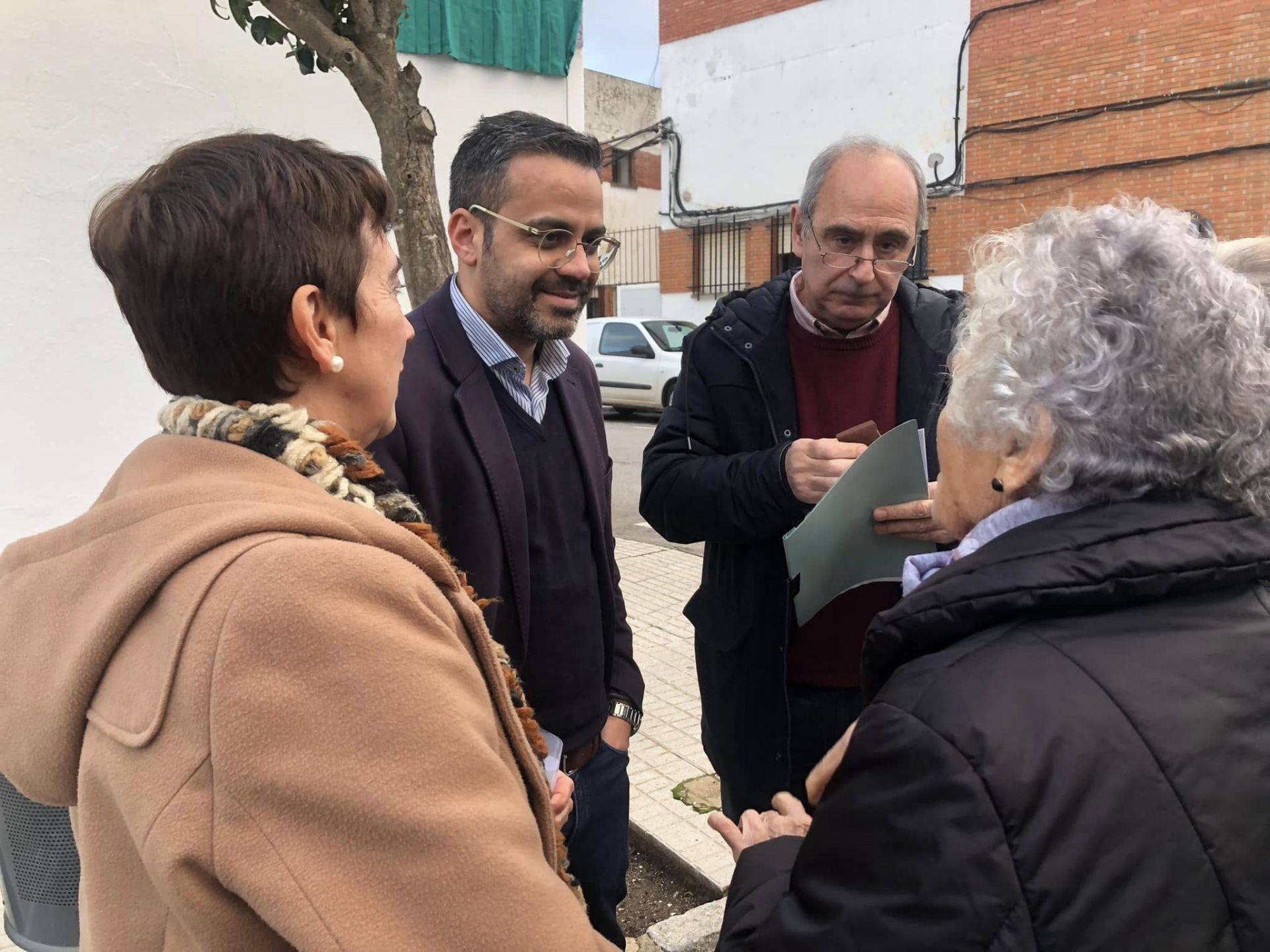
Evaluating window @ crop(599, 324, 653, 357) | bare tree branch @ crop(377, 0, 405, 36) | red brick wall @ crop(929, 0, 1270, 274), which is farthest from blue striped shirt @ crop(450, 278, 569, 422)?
window @ crop(599, 324, 653, 357)

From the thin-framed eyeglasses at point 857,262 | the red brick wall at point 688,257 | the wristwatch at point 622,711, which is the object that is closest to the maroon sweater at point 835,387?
the thin-framed eyeglasses at point 857,262

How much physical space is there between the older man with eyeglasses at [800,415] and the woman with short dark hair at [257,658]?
1166 mm

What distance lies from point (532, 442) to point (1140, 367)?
4.15ft

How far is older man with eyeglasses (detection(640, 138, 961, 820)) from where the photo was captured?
2.14 metres

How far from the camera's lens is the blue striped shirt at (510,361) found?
1932 mm

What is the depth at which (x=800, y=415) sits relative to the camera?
7.28 ft

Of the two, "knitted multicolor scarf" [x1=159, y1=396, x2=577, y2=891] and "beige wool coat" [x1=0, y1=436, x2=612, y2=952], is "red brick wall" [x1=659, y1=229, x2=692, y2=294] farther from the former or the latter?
"beige wool coat" [x1=0, y1=436, x2=612, y2=952]

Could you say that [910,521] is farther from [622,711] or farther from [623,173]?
[623,173]

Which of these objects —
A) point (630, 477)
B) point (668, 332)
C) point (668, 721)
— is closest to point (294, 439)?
point (668, 721)

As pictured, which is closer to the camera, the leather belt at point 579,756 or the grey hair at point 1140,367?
the grey hair at point 1140,367

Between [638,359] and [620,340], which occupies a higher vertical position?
[620,340]

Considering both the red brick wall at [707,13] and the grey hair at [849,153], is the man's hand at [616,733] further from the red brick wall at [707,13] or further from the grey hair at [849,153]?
the red brick wall at [707,13]

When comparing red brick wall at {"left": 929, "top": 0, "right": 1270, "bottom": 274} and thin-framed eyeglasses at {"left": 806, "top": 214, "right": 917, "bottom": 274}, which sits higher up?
red brick wall at {"left": 929, "top": 0, "right": 1270, "bottom": 274}

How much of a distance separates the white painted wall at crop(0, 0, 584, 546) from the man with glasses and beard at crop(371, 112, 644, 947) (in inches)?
111
